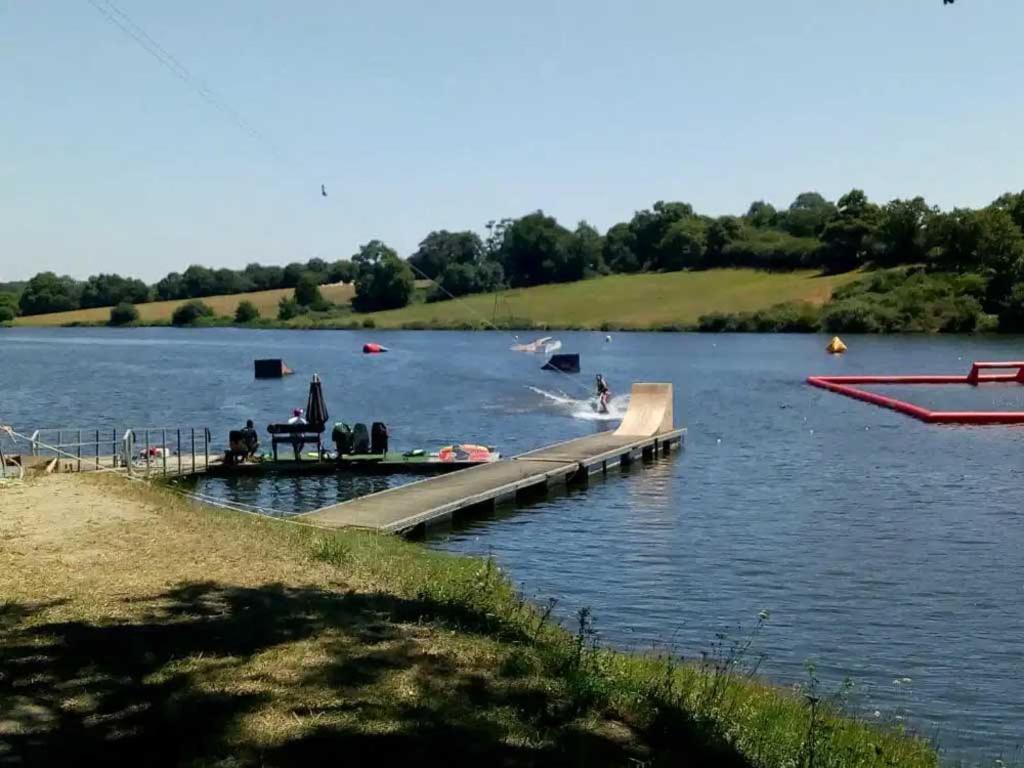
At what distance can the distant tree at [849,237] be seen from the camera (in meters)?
141

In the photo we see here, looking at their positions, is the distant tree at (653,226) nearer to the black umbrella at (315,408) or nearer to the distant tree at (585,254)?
the distant tree at (585,254)

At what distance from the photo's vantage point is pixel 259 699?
23.2 ft

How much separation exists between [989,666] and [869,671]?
1528 mm

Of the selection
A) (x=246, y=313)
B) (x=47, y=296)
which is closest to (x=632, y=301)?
(x=246, y=313)

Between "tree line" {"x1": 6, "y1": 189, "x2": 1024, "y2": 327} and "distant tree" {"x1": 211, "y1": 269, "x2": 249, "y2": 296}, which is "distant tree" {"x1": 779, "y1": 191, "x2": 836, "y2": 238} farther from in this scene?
"distant tree" {"x1": 211, "y1": 269, "x2": 249, "y2": 296}

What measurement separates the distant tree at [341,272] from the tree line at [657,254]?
0.89ft

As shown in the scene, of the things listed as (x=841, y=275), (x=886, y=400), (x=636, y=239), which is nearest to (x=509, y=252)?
(x=636, y=239)

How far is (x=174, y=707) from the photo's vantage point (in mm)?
6902

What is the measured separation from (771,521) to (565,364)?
52.1m

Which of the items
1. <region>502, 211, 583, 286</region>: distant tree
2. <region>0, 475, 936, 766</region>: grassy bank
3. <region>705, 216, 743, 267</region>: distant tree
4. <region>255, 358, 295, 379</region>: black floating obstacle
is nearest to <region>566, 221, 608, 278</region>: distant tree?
<region>502, 211, 583, 286</region>: distant tree

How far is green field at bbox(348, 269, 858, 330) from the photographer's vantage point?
132 meters

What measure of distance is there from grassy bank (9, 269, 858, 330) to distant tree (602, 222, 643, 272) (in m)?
18.7

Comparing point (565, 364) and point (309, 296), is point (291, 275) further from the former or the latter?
point (565, 364)

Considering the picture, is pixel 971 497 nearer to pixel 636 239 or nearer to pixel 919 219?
pixel 919 219
